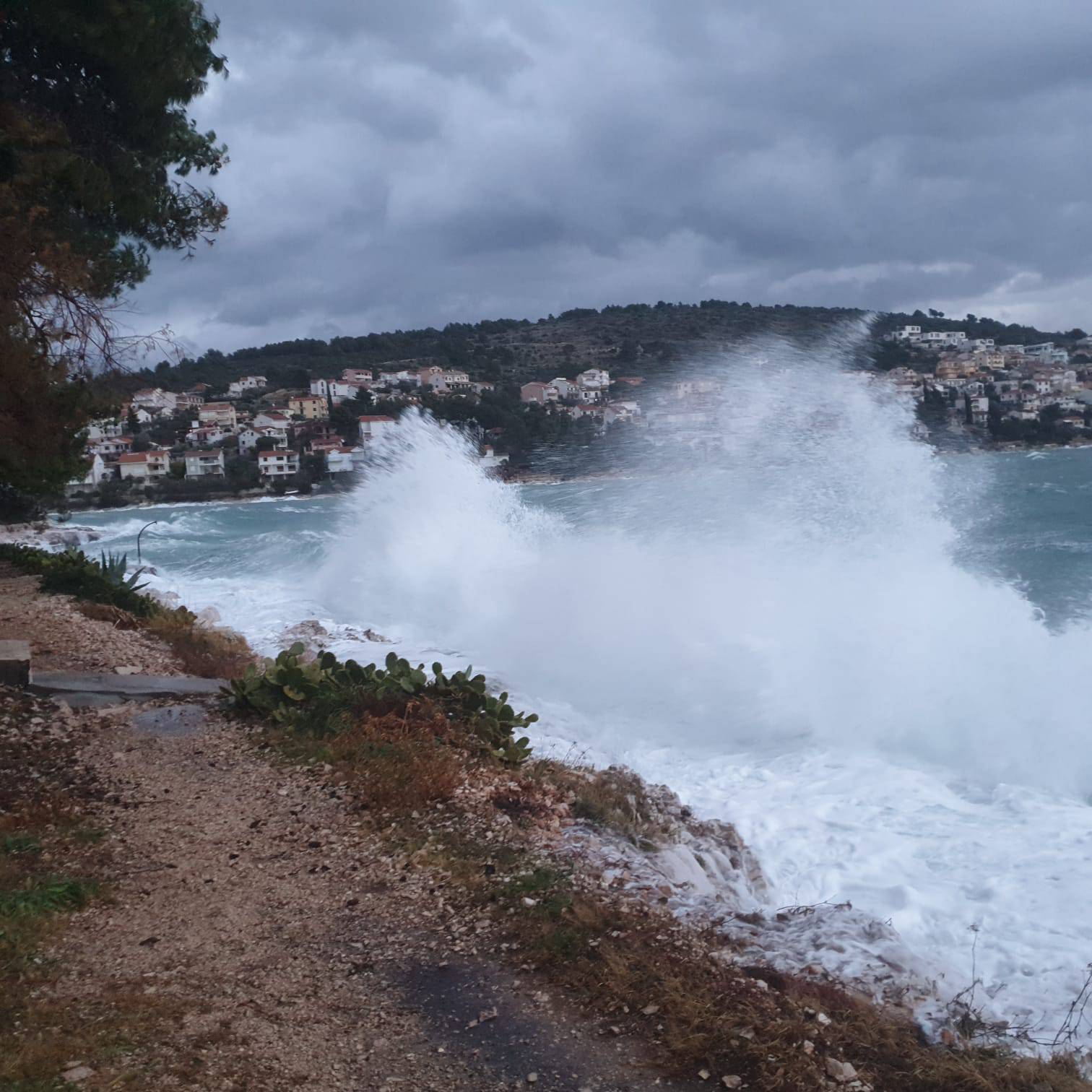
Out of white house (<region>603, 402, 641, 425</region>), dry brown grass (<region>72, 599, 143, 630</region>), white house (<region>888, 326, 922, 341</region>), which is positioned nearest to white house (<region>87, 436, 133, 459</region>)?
white house (<region>603, 402, 641, 425</region>)

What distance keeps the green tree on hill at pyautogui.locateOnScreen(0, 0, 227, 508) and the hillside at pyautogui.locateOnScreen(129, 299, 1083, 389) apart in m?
0.80

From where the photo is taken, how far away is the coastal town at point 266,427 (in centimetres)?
3588

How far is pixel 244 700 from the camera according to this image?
741cm

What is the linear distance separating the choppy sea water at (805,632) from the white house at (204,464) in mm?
31271

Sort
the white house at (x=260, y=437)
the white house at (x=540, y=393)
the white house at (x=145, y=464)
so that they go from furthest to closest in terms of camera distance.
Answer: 1. the white house at (x=145, y=464)
2. the white house at (x=260, y=437)
3. the white house at (x=540, y=393)

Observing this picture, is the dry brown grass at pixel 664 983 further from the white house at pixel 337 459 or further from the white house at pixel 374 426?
the white house at pixel 337 459

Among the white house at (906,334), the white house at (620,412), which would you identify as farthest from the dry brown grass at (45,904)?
the white house at (906,334)

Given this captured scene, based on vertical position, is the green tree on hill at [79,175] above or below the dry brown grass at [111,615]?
above

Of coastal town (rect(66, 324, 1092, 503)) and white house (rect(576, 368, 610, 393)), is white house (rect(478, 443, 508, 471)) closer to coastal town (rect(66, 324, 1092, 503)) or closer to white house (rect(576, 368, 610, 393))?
coastal town (rect(66, 324, 1092, 503))

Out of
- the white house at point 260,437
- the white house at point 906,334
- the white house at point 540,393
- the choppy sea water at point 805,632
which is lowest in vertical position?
the choppy sea water at point 805,632

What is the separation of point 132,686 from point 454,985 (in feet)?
16.9

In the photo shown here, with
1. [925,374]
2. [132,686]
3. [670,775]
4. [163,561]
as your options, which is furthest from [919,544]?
[163,561]

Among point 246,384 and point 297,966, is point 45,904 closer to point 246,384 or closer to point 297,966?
point 297,966

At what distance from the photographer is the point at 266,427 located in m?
54.4
